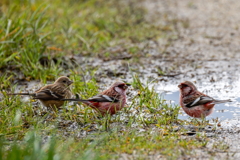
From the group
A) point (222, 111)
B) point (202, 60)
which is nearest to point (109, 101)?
point (222, 111)

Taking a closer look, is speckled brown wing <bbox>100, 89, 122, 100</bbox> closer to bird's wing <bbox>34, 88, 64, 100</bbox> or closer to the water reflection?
bird's wing <bbox>34, 88, 64, 100</bbox>

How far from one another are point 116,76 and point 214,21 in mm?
5137

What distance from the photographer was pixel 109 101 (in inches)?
225

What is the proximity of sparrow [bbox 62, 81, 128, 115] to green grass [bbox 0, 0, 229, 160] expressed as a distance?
140 millimetres

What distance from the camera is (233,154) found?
444 cm

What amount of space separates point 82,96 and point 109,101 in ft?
3.15

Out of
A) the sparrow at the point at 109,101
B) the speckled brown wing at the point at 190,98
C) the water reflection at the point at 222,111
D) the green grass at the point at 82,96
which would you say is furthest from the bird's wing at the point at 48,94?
the speckled brown wing at the point at 190,98

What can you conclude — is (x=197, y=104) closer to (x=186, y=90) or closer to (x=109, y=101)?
(x=186, y=90)

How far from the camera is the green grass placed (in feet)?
14.9

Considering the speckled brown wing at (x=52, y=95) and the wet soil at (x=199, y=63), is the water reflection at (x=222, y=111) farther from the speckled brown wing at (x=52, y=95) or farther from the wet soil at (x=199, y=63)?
the speckled brown wing at (x=52, y=95)

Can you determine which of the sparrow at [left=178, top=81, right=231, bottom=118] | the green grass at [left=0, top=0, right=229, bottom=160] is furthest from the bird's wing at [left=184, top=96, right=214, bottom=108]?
the green grass at [left=0, top=0, right=229, bottom=160]

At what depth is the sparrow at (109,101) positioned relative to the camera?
566cm

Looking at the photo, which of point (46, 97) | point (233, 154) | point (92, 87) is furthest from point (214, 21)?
point (233, 154)

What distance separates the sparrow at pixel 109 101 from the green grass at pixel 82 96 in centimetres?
14
